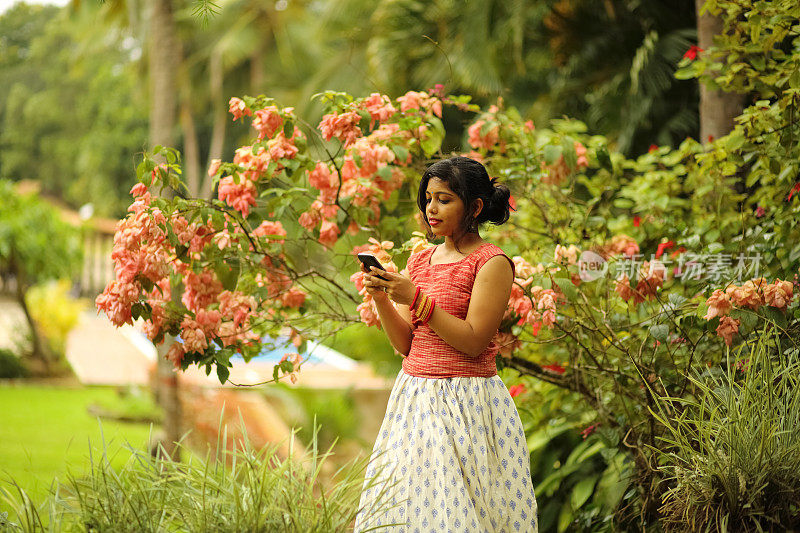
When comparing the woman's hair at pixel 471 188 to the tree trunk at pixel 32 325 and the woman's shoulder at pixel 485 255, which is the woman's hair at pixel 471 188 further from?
the tree trunk at pixel 32 325

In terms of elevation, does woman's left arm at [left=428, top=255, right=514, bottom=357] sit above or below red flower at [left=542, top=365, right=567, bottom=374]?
above

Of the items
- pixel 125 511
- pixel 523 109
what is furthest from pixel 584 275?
pixel 523 109

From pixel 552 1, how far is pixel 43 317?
26.1 feet

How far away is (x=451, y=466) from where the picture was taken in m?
2.28

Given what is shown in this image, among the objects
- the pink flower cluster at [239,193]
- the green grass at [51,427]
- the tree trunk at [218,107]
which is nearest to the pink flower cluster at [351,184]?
the pink flower cluster at [239,193]

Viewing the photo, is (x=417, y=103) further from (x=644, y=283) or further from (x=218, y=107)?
(x=218, y=107)

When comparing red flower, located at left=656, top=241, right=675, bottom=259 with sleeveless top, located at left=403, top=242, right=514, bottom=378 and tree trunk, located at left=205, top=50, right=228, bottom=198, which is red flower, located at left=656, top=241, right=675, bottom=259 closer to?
sleeveless top, located at left=403, top=242, right=514, bottom=378

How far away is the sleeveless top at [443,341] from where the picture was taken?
2.37 metres

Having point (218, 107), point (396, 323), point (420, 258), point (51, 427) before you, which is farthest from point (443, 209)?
point (218, 107)

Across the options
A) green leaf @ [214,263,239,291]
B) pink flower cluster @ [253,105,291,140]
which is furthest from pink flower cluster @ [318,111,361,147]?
green leaf @ [214,263,239,291]

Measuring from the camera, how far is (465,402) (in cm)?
234

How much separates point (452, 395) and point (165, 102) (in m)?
4.63

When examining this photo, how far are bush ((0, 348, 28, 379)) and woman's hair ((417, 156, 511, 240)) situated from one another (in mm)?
9838

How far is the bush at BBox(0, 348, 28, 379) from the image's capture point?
1064 centimetres
